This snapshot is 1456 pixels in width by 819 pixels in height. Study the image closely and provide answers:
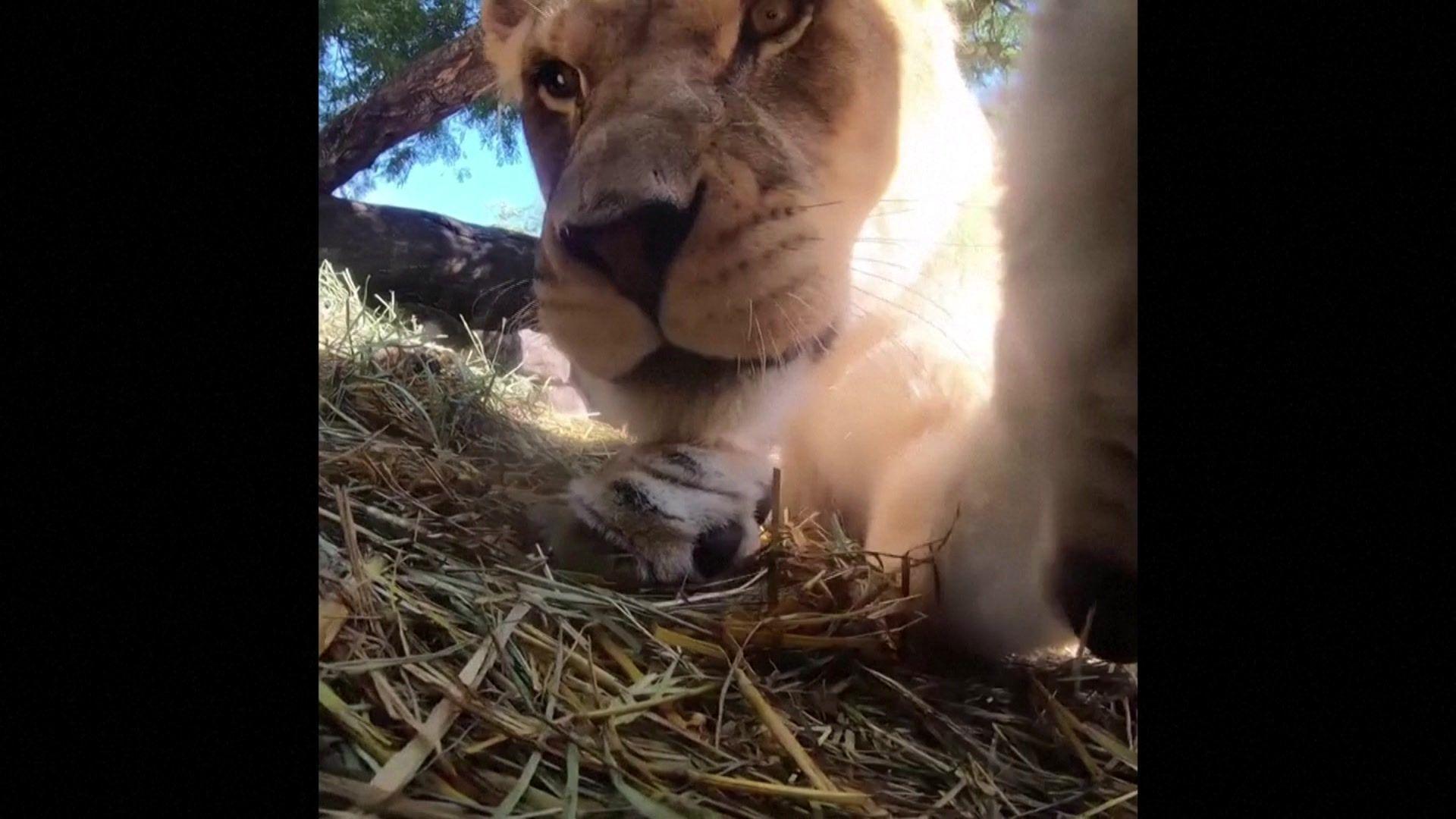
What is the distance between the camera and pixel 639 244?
888 mm

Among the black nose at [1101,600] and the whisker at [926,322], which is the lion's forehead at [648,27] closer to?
the whisker at [926,322]

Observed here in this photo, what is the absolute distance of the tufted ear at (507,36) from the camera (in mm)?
Result: 926

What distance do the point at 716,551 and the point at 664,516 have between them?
5cm

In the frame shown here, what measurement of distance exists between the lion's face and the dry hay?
0.12 meters

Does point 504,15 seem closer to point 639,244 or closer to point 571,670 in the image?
point 639,244

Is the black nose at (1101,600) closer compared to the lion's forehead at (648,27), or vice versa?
the lion's forehead at (648,27)

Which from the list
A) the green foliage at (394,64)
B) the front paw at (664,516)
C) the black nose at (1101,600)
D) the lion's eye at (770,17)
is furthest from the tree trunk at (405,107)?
the black nose at (1101,600)

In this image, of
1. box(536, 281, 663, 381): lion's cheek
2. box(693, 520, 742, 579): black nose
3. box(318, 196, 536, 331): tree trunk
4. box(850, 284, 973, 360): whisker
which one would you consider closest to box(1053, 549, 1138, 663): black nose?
box(850, 284, 973, 360): whisker

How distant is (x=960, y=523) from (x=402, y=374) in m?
0.52

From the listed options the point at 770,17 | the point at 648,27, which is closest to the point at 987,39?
the point at 770,17

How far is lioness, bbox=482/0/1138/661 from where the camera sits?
901 mm
